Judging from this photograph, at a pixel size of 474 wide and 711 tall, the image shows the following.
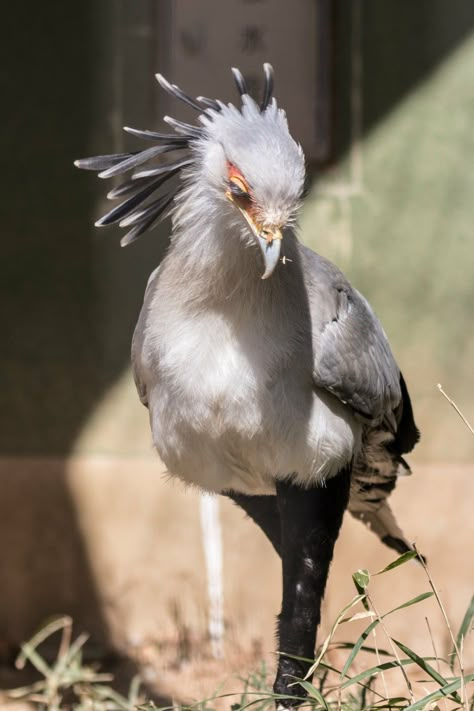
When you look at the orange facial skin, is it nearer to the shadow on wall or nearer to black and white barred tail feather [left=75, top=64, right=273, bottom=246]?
black and white barred tail feather [left=75, top=64, right=273, bottom=246]

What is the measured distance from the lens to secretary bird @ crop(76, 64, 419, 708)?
2.52 metres

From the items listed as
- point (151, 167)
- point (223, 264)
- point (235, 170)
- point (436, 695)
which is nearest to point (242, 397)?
point (223, 264)

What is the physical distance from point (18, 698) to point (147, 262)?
6.49ft

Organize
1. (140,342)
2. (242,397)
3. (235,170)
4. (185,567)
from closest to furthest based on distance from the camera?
(235,170), (242,397), (140,342), (185,567)

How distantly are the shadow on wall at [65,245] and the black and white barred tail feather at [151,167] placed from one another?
2.04 meters

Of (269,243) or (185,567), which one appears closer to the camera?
(269,243)

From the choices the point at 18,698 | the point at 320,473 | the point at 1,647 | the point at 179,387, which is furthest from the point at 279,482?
the point at 1,647

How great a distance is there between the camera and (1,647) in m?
4.87

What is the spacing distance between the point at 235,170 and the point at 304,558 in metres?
1.03

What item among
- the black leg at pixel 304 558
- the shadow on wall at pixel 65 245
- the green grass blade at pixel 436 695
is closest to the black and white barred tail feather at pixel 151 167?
the black leg at pixel 304 558

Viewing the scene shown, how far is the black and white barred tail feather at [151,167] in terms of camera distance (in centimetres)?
266

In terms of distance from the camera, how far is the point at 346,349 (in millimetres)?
2682

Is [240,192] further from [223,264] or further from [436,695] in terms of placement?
[436,695]

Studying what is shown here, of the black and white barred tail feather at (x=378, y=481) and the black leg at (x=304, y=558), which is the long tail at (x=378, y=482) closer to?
the black and white barred tail feather at (x=378, y=481)
